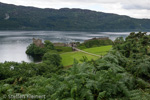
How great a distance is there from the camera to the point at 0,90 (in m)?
7.32

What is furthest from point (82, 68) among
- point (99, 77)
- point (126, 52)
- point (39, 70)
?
point (39, 70)

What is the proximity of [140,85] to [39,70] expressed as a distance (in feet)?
73.8

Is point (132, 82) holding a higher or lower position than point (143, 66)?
lower

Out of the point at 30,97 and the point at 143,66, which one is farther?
the point at 143,66

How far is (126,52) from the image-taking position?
12438 mm

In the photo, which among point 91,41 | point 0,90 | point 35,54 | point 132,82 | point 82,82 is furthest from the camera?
point 91,41

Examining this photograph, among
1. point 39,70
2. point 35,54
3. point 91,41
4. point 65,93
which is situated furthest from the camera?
point 91,41

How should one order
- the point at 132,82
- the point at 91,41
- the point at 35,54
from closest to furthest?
the point at 132,82
the point at 35,54
the point at 91,41

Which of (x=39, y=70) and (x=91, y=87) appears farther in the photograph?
(x=39, y=70)

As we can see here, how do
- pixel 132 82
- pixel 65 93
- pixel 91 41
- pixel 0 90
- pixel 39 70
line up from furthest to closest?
pixel 91 41, pixel 39 70, pixel 0 90, pixel 132 82, pixel 65 93

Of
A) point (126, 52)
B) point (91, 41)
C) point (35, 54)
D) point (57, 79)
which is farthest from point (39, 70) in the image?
point (91, 41)

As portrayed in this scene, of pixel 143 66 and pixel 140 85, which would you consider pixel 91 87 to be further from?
pixel 143 66

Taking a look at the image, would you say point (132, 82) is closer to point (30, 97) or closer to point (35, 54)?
point (30, 97)

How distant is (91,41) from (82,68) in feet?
228
